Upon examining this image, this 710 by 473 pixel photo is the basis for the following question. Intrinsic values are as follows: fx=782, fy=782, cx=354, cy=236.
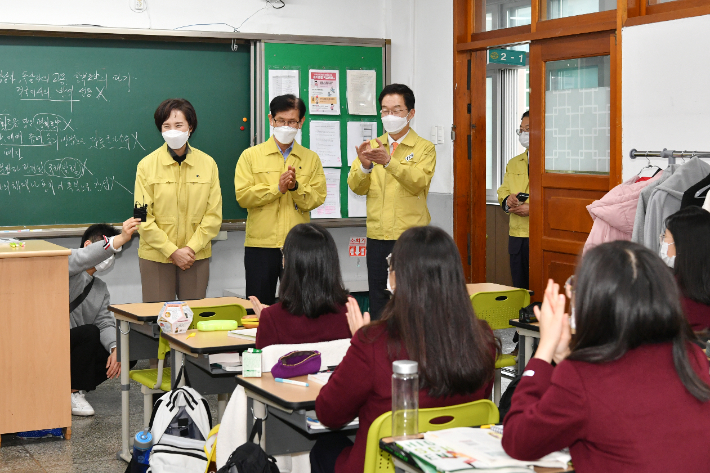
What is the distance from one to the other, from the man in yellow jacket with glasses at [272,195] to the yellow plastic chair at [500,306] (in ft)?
4.71

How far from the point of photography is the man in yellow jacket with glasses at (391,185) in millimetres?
4871

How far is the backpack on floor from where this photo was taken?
9.55ft

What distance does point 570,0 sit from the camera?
5.05m

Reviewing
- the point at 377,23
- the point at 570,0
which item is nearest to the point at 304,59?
the point at 377,23

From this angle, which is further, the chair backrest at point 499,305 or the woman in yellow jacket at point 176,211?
the woman in yellow jacket at point 176,211

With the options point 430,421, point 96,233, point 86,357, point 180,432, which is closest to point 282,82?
point 96,233

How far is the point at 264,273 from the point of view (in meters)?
4.91

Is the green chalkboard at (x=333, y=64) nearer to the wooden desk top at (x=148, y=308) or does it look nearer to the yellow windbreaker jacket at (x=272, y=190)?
the yellow windbreaker jacket at (x=272, y=190)

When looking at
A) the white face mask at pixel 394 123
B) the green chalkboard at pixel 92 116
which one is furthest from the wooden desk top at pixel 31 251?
the white face mask at pixel 394 123

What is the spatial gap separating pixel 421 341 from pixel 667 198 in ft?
7.60

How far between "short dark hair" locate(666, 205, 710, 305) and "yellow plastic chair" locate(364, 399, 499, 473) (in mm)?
1274

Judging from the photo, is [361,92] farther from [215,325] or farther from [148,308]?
[215,325]

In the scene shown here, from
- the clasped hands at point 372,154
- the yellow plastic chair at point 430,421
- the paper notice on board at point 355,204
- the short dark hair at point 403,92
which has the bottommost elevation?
the yellow plastic chair at point 430,421

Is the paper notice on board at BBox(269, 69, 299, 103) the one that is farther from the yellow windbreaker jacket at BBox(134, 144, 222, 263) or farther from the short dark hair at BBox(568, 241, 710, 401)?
the short dark hair at BBox(568, 241, 710, 401)
